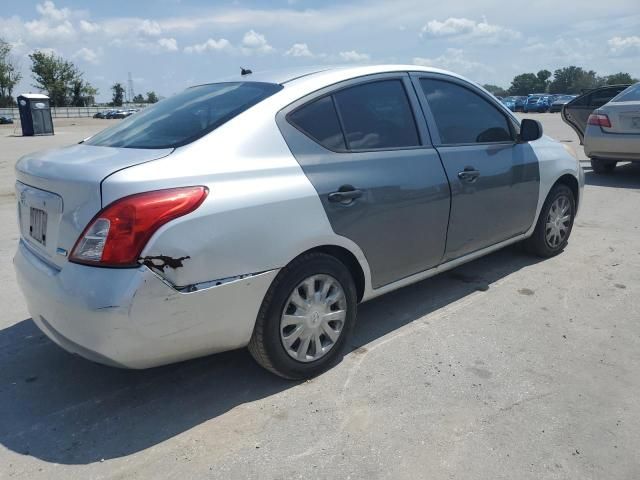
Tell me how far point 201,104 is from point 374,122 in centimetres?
104

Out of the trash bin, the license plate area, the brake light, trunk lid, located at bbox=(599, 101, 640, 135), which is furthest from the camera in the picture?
the trash bin

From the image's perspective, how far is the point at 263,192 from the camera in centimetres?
265

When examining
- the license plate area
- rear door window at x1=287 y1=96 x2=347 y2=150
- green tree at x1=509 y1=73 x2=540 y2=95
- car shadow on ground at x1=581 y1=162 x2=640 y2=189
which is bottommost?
car shadow on ground at x1=581 y1=162 x2=640 y2=189

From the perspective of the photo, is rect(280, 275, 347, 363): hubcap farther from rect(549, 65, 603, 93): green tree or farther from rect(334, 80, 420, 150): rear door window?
rect(549, 65, 603, 93): green tree

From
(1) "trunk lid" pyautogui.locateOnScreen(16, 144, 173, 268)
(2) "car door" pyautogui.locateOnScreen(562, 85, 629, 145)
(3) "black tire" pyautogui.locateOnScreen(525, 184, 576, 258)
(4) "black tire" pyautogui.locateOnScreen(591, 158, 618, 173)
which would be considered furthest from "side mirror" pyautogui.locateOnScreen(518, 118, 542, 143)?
(2) "car door" pyautogui.locateOnScreen(562, 85, 629, 145)

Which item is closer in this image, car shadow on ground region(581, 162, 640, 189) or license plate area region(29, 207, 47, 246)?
license plate area region(29, 207, 47, 246)

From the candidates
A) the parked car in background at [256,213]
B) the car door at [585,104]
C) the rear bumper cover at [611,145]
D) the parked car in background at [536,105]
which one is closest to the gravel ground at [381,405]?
the parked car in background at [256,213]

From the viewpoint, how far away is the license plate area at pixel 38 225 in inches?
105

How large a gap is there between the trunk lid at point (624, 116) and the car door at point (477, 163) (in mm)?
5086

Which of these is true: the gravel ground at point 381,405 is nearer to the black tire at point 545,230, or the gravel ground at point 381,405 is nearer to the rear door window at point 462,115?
the black tire at point 545,230

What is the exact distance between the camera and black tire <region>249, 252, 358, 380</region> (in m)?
2.75

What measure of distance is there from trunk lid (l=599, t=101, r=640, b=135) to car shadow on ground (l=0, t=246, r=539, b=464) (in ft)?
21.7

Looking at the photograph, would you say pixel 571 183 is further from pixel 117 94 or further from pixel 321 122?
pixel 117 94

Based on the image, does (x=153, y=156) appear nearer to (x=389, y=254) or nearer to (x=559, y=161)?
(x=389, y=254)
